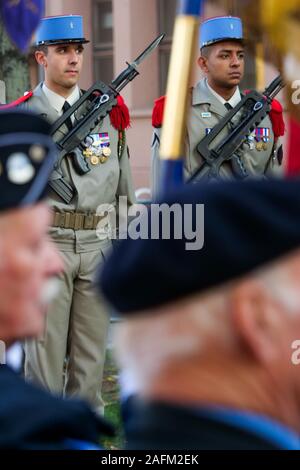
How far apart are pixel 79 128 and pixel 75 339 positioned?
0.94 m

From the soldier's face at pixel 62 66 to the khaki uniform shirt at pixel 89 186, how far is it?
0.08 m

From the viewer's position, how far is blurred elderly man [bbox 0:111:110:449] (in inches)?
65.5

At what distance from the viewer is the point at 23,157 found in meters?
1.91

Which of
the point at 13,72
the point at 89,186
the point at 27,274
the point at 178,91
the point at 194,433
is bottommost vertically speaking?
the point at 194,433

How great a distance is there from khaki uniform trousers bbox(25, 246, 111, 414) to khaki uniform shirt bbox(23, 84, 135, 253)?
0.20 ft

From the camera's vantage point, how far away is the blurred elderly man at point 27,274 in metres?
1.66

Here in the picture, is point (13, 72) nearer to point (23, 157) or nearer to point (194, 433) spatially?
point (23, 157)

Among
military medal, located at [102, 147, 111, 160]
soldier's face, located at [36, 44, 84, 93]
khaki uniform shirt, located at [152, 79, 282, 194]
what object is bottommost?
military medal, located at [102, 147, 111, 160]

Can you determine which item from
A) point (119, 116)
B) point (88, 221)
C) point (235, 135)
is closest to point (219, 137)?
point (235, 135)

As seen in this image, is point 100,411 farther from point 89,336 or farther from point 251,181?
point 251,181

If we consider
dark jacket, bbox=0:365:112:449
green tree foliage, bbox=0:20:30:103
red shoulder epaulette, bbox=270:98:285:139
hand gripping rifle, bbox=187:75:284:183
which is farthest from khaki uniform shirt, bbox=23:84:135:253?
dark jacket, bbox=0:365:112:449

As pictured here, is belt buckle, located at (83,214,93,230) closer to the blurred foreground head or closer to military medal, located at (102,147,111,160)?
military medal, located at (102,147,111,160)

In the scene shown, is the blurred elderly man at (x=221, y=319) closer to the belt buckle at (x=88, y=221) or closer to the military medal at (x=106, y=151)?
the belt buckle at (x=88, y=221)
